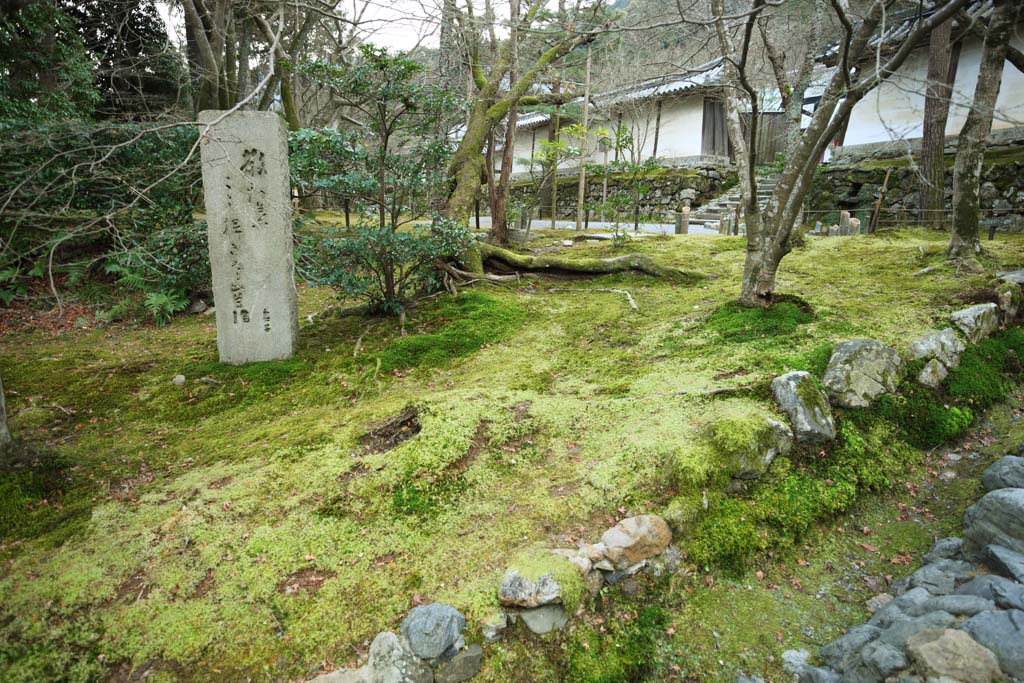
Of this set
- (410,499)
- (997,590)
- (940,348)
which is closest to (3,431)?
(410,499)

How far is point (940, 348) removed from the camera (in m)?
4.77

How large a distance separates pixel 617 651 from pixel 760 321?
386 cm

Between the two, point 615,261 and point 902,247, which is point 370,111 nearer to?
point 615,261

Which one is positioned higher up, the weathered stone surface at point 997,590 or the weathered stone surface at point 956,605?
the weathered stone surface at point 997,590

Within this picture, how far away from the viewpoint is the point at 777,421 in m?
3.83

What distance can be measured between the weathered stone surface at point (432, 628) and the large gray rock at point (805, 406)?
2.74m

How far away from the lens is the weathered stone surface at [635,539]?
3.04 meters

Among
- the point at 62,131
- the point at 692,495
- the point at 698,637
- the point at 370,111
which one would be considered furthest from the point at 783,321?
the point at 62,131

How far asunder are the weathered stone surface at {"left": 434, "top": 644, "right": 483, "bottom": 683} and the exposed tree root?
22.2 feet

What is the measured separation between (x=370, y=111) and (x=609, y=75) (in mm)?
14320

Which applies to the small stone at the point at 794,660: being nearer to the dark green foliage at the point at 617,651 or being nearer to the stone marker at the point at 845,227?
the dark green foliage at the point at 617,651

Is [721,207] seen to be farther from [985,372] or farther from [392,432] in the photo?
[392,432]

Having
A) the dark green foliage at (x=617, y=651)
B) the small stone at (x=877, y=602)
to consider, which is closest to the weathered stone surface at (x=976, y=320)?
the small stone at (x=877, y=602)

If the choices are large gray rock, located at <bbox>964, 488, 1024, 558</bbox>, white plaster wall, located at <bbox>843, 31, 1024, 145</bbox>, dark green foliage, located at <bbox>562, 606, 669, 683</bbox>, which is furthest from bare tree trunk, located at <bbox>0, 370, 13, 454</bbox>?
A: white plaster wall, located at <bbox>843, 31, 1024, 145</bbox>
